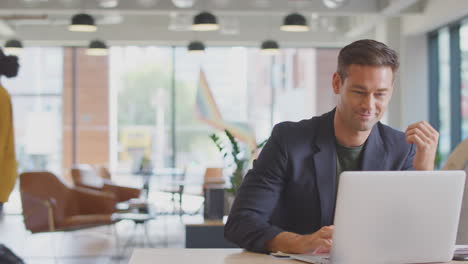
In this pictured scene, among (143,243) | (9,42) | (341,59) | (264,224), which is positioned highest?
(9,42)

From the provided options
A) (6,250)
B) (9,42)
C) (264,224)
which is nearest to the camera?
(264,224)

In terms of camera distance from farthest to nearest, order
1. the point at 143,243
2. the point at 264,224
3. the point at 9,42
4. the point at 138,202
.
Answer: the point at 9,42, the point at 138,202, the point at 143,243, the point at 264,224

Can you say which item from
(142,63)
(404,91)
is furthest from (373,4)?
(142,63)

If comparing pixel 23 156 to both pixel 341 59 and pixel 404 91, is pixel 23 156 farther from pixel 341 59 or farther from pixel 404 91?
pixel 341 59

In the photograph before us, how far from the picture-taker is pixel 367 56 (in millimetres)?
2283

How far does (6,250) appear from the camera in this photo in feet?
14.0

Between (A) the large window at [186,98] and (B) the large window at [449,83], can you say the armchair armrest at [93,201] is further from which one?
(A) the large window at [186,98]

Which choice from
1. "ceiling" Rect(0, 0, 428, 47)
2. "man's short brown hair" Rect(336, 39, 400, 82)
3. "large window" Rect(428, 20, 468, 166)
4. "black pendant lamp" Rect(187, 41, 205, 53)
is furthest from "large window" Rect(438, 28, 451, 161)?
"man's short brown hair" Rect(336, 39, 400, 82)

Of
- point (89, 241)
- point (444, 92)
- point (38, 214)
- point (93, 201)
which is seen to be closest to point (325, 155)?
point (38, 214)

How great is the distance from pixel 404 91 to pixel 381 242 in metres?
9.74

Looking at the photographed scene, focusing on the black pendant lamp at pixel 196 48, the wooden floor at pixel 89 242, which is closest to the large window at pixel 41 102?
the wooden floor at pixel 89 242

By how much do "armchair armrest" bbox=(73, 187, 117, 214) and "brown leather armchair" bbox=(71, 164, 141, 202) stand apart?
5.01 ft

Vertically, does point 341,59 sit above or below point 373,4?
below

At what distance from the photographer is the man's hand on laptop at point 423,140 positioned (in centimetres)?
243
